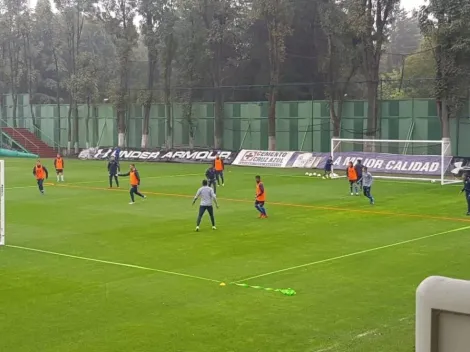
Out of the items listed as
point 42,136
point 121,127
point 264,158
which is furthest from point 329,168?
point 42,136

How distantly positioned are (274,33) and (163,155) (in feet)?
48.0

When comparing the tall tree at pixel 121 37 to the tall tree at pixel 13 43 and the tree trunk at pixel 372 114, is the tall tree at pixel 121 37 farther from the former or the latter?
the tree trunk at pixel 372 114

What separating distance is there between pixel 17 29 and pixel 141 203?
56406 mm

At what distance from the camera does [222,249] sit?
20.1 m

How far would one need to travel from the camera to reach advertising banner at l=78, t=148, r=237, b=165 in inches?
2411

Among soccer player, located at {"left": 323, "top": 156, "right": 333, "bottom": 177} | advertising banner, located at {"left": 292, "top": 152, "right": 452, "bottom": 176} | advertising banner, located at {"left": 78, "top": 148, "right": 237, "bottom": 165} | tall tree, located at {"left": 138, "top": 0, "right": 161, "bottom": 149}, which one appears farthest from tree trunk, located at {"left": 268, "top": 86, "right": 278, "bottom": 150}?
soccer player, located at {"left": 323, "top": 156, "right": 333, "bottom": 177}

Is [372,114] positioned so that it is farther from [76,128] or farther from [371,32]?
[76,128]

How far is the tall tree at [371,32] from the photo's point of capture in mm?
54062

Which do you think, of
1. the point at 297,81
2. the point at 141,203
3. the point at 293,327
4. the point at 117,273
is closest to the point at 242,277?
the point at 117,273

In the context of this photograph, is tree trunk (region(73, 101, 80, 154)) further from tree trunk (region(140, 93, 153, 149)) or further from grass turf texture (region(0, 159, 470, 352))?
grass turf texture (region(0, 159, 470, 352))

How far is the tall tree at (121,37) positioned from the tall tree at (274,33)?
16156 mm

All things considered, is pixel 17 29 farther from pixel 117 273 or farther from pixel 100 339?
pixel 100 339

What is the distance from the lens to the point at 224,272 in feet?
55.5

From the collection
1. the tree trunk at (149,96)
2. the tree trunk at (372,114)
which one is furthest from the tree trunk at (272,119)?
the tree trunk at (149,96)
